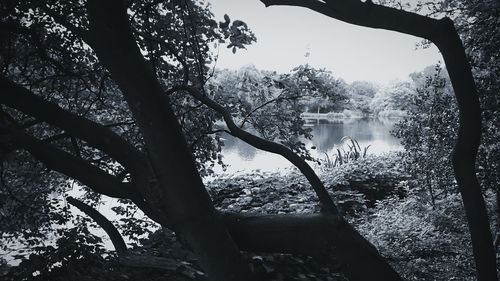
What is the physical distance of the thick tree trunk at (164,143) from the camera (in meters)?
2.39

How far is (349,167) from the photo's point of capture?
11.1 meters

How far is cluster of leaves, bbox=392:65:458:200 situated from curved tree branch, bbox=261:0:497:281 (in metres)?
3.47

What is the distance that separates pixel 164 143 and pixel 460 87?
7.70ft

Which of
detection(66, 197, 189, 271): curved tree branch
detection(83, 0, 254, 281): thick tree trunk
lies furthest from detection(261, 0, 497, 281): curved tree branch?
detection(66, 197, 189, 271): curved tree branch

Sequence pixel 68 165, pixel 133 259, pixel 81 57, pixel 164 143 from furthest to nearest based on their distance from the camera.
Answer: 1. pixel 81 57
2. pixel 133 259
3. pixel 68 165
4. pixel 164 143

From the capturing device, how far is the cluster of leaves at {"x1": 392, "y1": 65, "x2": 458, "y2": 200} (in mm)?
5973

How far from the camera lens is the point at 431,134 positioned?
263 inches

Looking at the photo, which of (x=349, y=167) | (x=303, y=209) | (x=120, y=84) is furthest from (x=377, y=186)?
(x=120, y=84)

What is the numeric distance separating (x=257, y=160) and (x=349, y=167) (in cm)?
1161

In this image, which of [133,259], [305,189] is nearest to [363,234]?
[305,189]

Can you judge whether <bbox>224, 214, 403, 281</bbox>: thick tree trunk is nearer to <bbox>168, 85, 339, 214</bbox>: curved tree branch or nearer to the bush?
<bbox>168, 85, 339, 214</bbox>: curved tree branch

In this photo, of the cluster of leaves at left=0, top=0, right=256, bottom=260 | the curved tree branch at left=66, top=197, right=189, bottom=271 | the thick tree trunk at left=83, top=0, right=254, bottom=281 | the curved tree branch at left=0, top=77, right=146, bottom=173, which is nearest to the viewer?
the thick tree trunk at left=83, top=0, right=254, bottom=281

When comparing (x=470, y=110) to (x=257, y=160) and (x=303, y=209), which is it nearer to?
(x=303, y=209)

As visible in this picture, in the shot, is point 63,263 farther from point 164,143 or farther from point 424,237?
point 424,237
